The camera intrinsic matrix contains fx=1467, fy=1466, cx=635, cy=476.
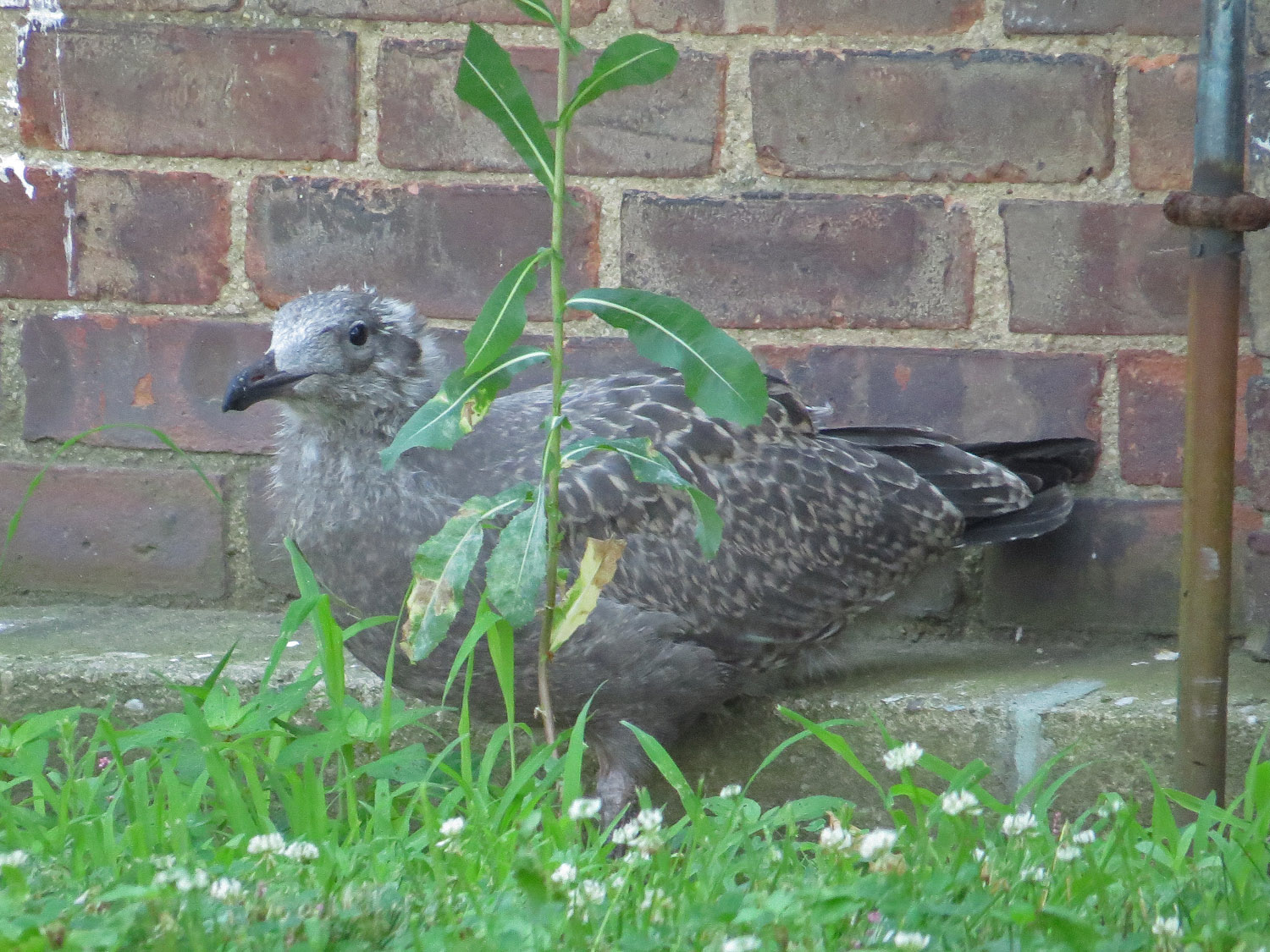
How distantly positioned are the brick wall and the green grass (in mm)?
755

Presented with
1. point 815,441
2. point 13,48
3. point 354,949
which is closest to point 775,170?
point 815,441

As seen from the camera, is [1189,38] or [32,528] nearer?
[1189,38]

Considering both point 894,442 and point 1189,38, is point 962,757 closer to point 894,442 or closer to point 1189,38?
point 894,442

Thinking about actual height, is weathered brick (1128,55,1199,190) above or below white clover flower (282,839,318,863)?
above

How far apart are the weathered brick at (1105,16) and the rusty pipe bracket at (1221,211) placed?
2.45 feet

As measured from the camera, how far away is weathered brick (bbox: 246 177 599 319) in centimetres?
269

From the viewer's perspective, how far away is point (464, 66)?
1.75 m

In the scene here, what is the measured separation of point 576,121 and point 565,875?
5.28 ft

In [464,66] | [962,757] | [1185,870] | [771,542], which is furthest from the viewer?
[771,542]

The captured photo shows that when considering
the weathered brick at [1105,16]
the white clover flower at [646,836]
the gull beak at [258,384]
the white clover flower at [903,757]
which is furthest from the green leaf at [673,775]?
the weathered brick at [1105,16]

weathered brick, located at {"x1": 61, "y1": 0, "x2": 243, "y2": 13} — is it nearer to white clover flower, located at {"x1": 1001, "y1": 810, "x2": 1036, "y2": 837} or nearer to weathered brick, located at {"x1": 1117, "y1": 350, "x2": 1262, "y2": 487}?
weathered brick, located at {"x1": 1117, "y1": 350, "x2": 1262, "y2": 487}

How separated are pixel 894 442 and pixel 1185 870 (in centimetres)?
117

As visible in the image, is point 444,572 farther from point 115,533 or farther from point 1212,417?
point 115,533

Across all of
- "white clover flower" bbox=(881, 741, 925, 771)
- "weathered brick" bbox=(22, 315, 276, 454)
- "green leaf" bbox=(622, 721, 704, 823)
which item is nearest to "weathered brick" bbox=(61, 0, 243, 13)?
"weathered brick" bbox=(22, 315, 276, 454)
